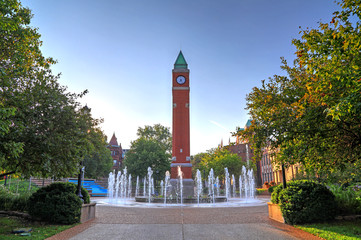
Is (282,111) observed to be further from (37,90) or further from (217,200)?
(217,200)

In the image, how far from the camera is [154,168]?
48.7 meters

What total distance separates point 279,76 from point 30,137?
8496mm

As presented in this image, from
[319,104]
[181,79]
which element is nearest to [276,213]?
[319,104]

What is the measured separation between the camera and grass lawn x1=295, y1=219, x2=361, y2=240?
6.89m

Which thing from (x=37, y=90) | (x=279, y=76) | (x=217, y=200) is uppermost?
(x=279, y=76)

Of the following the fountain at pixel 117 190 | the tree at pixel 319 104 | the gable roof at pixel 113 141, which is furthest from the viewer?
the gable roof at pixel 113 141

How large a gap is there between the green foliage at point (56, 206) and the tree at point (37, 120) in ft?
3.20

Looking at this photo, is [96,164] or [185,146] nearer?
[185,146]

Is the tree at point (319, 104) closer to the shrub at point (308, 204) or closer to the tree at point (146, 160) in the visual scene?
the shrub at point (308, 204)

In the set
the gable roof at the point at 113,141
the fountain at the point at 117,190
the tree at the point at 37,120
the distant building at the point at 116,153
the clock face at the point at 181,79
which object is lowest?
the fountain at the point at 117,190

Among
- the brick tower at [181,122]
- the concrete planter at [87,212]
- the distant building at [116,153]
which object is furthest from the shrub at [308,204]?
the distant building at [116,153]

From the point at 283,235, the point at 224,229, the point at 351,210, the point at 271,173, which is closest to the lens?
the point at 283,235

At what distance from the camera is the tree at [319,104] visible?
5.76m

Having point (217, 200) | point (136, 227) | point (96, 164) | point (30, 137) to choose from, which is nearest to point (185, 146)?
point (217, 200)
